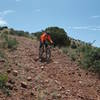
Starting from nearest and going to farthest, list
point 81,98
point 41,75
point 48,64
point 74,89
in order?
point 81,98 < point 74,89 < point 41,75 < point 48,64

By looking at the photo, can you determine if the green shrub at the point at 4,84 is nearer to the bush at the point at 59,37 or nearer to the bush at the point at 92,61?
the bush at the point at 92,61

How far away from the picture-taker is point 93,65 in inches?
575

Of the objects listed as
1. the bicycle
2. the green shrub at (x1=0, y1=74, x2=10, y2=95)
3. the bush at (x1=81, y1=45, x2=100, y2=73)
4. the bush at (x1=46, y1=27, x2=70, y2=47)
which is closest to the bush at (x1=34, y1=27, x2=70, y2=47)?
the bush at (x1=46, y1=27, x2=70, y2=47)

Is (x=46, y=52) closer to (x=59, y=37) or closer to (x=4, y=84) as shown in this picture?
(x=4, y=84)

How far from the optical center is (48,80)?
37.6 ft

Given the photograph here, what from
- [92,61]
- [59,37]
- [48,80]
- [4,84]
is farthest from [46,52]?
[59,37]

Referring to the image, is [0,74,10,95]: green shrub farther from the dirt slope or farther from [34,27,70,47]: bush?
[34,27,70,47]: bush

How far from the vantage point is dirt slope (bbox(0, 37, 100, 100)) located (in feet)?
32.1

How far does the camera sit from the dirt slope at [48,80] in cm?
980

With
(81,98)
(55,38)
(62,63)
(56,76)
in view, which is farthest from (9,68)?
(55,38)

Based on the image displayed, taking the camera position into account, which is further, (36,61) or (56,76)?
(36,61)

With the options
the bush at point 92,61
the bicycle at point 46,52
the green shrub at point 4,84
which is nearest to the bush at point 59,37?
the bush at point 92,61

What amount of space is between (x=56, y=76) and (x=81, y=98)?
2.22m

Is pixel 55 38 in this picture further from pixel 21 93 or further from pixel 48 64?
pixel 21 93
